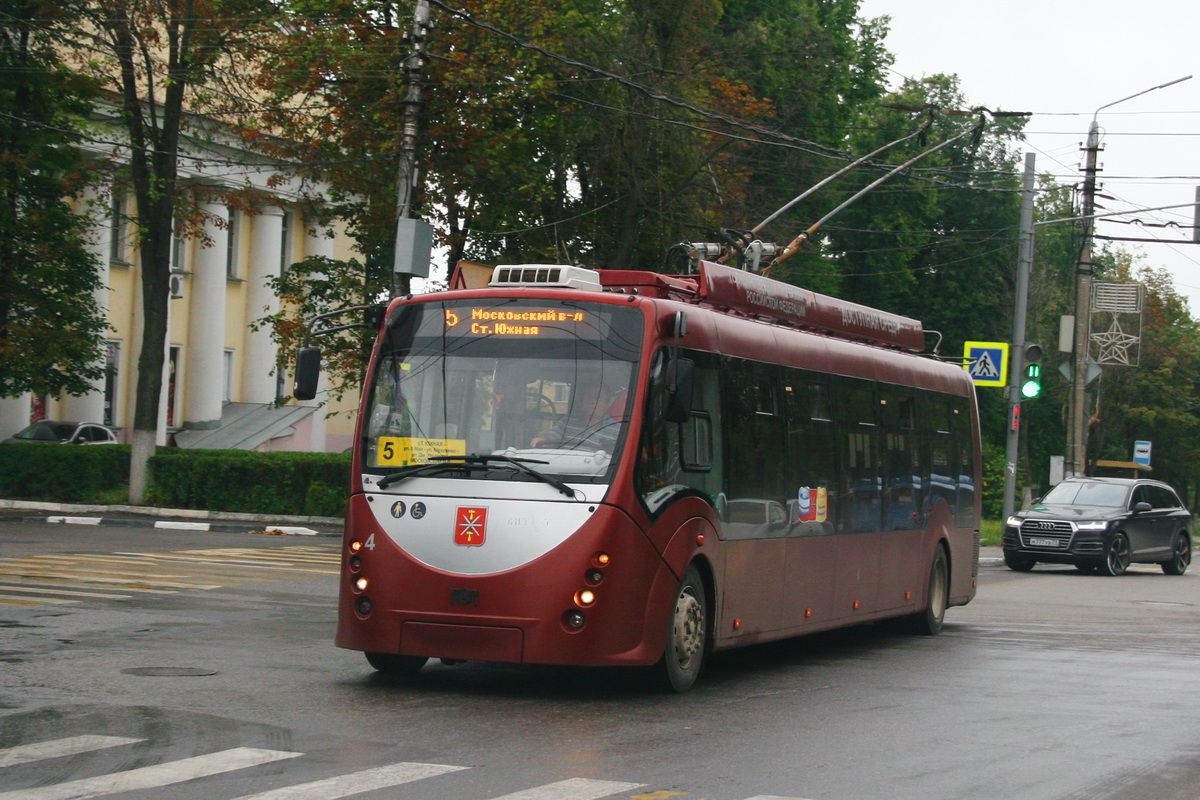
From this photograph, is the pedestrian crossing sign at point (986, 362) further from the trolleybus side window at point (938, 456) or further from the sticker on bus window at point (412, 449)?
the sticker on bus window at point (412, 449)

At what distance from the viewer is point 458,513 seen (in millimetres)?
10188

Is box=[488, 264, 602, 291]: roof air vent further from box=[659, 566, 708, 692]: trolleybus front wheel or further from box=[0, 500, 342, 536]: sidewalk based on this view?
box=[0, 500, 342, 536]: sidewalk

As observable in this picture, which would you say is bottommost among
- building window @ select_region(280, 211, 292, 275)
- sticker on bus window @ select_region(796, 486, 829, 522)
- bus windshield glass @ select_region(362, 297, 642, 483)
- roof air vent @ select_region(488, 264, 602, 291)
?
sticker on bus window @ select_region(796, 486, 829, 522)

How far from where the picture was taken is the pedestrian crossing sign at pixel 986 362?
100 feet

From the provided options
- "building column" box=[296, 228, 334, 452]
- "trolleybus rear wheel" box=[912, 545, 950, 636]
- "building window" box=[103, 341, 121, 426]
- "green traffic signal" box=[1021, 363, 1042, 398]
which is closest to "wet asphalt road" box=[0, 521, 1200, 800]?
→ "trolleybus rear wheel" box=[912, 545, 950, 636]

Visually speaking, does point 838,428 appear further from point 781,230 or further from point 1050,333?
point 1050,333

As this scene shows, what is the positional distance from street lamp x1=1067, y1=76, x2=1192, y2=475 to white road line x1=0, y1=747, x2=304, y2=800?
29.8 m

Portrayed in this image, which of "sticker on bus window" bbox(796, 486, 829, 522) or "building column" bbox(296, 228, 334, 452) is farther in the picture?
"building column" bbox(296, 228, 334, 452)

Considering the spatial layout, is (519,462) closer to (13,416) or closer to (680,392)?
(680,392)

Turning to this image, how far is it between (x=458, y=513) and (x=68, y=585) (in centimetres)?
808

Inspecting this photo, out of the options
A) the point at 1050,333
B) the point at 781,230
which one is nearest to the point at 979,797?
the point at 781,230

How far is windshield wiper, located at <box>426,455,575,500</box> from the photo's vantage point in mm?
10062

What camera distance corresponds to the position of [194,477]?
32.2 meters

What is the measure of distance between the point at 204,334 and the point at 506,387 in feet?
136
